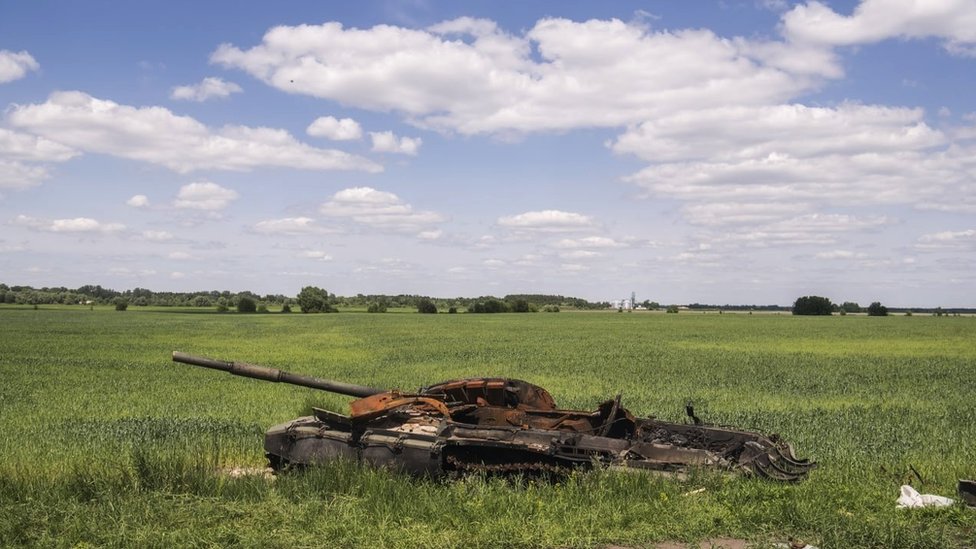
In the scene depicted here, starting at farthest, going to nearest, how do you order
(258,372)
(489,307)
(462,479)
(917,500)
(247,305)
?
(489,307) < (247,305) < (258,372) < (462,479) < (917,500)

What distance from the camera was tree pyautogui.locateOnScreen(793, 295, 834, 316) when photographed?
13825cm

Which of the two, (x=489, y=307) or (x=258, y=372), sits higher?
(x=489, y=307)

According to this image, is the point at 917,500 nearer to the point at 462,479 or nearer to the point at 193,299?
the point at 462,479

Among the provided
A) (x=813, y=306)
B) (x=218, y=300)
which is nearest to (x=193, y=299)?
(x=218, y=300)

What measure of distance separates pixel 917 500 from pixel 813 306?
13972 centimetres

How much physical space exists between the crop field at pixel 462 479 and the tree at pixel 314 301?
86.4 meters

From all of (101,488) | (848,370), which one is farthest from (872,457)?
(848,370)

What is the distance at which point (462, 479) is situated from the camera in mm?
9234

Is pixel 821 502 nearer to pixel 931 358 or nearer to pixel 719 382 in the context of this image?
pixel 719 382

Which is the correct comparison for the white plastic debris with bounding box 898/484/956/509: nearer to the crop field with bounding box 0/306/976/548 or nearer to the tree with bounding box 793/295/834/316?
the crop field with bounding box 0/306/976/548

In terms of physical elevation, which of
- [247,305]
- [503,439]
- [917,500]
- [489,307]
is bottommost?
[917,500]

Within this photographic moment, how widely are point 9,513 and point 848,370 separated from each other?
30600mm

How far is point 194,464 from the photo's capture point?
9398 mm

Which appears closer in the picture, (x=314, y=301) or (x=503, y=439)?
(x=503, y=439)
